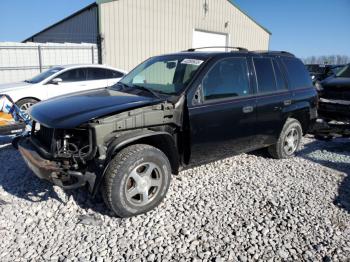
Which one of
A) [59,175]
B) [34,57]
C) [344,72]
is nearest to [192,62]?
[59,175]

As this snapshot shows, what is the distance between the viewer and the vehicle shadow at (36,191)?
3.72 meters

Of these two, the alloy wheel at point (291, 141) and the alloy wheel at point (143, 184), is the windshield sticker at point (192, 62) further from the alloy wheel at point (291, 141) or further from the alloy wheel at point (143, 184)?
the alloy wheel at point (291, 141)

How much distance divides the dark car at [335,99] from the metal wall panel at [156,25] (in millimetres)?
9103

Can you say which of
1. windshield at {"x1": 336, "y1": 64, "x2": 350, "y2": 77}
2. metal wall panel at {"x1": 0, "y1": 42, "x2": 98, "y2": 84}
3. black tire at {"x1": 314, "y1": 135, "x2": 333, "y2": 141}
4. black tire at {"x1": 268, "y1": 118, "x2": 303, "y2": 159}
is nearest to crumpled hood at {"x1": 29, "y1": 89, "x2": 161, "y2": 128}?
black tire at {"x1": 268, "y1": 118, "x2": 303, "y2": 159}

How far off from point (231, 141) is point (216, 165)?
34.9 inches

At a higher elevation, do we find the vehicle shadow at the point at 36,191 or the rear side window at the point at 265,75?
the rear side window at the point at 265,75

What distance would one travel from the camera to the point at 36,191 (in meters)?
3.96

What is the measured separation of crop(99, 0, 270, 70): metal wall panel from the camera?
13320 millimetres

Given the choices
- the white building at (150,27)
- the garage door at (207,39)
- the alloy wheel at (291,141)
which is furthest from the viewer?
the garage door at (207,39)

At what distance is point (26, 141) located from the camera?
3820 millimetres

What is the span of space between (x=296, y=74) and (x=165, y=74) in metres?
2.51

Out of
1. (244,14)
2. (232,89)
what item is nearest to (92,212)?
(232,89)

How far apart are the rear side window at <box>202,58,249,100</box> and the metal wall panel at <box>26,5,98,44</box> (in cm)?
1041

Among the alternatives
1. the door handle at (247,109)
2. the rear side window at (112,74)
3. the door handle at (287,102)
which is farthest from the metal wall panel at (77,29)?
the door handle at (247,109)
